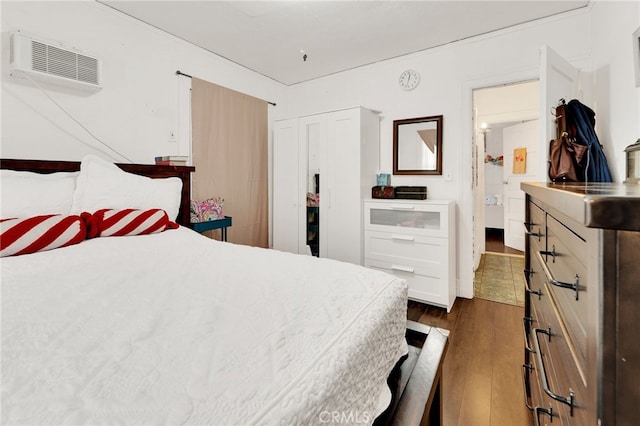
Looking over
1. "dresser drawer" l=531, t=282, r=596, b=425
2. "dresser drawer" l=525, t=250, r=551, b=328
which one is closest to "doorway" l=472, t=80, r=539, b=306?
"dresser drawer" l=525, t=250, r=551, b=328

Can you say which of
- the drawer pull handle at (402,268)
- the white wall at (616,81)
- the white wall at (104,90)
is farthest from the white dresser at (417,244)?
the white wall at (104,90)

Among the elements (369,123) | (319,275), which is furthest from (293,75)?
(319,275)

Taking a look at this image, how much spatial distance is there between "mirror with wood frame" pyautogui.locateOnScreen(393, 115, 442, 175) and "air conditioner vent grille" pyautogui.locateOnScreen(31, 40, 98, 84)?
109 inches

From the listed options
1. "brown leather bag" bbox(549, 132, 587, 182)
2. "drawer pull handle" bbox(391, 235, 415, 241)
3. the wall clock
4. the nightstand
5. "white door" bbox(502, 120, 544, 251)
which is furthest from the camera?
"white door" bbox(502, 120, 544, 251)

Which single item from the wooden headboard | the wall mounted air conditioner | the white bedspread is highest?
the wall mounted air conditioner

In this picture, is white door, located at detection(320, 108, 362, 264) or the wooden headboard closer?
the wooden headboard

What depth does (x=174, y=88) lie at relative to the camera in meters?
2.82

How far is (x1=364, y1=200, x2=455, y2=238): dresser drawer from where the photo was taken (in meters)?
2.67

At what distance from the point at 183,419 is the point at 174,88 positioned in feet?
9.95

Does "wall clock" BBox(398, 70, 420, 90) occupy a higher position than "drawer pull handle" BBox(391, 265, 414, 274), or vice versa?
"wall clock" BBox(398, 70, 420, 90)

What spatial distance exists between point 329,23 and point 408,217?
1884mm

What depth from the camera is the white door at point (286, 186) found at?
3531mm

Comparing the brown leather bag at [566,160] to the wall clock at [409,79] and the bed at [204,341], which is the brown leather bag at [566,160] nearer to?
the bed at [204,341]

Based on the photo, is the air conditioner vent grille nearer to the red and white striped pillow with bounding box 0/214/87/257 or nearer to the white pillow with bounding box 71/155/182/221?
the white pillow with bounding box 71/155/182/221
